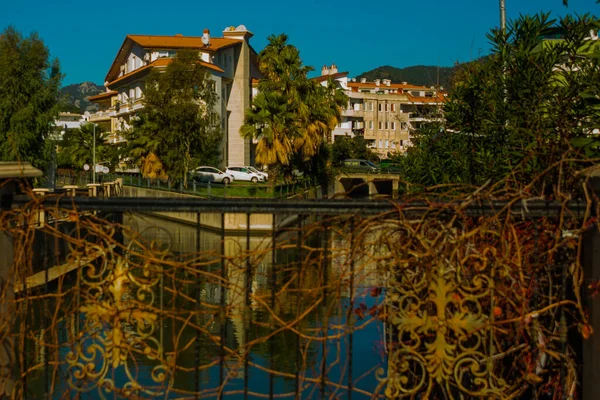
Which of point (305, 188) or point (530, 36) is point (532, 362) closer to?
point (530, 36)

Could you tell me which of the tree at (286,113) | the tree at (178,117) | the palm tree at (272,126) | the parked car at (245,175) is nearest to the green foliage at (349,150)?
the parked car at (245,175)

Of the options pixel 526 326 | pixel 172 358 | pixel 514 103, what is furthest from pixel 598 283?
pixel 514 103

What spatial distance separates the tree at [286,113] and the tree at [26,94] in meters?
9.85

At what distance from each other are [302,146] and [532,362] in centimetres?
3925

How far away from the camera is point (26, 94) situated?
1476 inches

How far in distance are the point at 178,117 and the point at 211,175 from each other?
859 cm

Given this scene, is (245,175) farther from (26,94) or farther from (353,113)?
(353,113)

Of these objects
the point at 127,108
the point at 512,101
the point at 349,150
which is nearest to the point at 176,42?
the point at 127,108

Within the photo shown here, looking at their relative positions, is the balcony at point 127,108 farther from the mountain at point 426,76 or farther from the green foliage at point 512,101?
the green foliage at point 512,101

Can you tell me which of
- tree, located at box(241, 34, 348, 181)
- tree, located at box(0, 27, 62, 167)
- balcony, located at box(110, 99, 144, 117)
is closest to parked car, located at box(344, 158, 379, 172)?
tree, located at box(241, 34, 348, 181)

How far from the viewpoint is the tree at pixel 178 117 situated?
42406 mm

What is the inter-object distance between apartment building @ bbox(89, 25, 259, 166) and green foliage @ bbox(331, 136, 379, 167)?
27.9 ft

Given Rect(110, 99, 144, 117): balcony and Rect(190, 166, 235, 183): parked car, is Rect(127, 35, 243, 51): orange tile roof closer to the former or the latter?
Rect(110, 99, 144, 117): balcony

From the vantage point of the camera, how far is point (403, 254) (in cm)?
369
